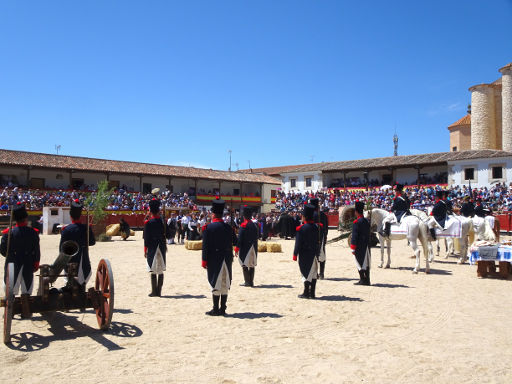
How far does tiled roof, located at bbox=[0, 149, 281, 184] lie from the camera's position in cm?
3462

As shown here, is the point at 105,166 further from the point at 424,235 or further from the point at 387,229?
the point at 424,235

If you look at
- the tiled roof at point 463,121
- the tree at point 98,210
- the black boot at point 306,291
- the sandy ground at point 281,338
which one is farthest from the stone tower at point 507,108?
the black boot at point 306,291

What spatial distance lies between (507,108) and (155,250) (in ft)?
148

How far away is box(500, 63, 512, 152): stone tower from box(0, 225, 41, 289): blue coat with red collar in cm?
4654

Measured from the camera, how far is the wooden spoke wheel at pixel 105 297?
5.41 meters

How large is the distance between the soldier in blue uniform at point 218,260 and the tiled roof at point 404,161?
35.6 meters

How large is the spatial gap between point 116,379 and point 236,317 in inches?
105

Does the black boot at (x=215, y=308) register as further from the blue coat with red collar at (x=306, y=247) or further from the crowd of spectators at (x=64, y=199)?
the crowd of spectators at (x=64, y=199)

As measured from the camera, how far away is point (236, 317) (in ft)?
21.6

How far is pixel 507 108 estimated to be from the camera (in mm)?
42750

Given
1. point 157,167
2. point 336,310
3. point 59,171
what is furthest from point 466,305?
point 157,167

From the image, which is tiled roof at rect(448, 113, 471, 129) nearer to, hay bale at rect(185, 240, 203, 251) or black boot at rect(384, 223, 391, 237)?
hay bale at rect(185, 240, 203, 251)

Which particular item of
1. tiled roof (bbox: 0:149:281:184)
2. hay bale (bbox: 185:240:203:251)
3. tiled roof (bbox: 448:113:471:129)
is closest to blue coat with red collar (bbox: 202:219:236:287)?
hay bale (bbox: 185:240:203:251)

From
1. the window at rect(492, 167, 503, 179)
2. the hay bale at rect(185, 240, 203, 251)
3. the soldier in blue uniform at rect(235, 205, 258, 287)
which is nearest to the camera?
the soldier in blue uniform at rect(235, 205, 258, 287)
